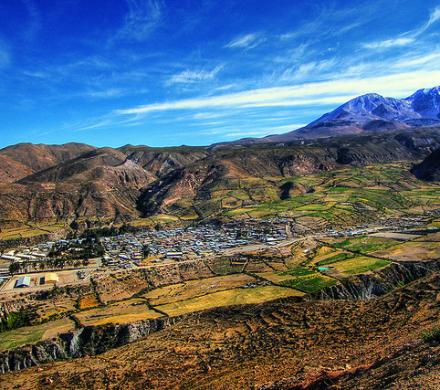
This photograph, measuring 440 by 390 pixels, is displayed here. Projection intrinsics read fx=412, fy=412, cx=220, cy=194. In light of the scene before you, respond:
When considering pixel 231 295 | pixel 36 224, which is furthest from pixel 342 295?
pixel 36 224

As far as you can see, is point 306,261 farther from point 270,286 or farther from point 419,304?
point 419,304

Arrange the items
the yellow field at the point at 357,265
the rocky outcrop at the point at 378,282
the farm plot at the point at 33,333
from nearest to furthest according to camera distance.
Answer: the farm plot at the point at 33,333 < the rocky outcrop at the point at 378,282 < the yellow field at the point at 357,265

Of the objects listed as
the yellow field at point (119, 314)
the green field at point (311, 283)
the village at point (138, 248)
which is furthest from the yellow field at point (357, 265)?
the yellow field at point (119, 314)

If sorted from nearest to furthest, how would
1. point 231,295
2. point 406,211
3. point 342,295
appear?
point 342,295
point 231,295
point 406,211

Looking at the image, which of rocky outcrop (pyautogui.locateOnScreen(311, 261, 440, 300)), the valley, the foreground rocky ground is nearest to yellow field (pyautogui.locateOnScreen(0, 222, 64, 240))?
the valley

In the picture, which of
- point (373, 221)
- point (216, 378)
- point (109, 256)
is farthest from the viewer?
point (373, 221)

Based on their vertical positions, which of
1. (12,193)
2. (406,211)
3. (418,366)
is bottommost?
(406,211)

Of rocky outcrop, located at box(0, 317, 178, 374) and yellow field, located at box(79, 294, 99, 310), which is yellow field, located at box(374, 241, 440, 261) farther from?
yellow field, located at box(79, 294, 99, 310)

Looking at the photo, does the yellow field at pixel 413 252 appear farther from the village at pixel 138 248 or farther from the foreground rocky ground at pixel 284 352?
the foreground rocky ground at pixel 284 352
